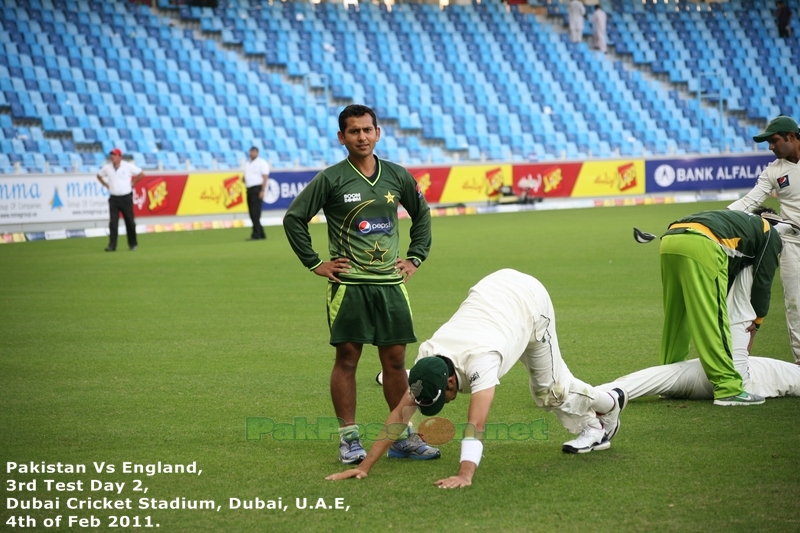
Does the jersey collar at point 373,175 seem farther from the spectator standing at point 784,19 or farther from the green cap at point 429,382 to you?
the spectator standing at point 784,19

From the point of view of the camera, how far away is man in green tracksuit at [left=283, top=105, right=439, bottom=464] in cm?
557

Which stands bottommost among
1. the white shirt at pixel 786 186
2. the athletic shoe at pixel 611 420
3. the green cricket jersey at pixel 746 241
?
the athletic shoe at pixel 611 420

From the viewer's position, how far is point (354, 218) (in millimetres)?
5633

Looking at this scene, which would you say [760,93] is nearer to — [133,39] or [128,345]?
[133,39]

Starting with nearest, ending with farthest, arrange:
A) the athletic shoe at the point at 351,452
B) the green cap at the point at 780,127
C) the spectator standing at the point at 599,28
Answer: the athletic shoe at the point at 351,452
the green cap at the point at 780,127
the spectator standing at the point at 599,28

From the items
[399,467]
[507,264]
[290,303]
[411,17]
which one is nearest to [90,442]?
[399,467]

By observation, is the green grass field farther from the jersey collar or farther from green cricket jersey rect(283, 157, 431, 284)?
the jersey collar

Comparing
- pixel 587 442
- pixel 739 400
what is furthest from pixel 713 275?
pixel 587 442

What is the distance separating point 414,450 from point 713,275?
2391mm

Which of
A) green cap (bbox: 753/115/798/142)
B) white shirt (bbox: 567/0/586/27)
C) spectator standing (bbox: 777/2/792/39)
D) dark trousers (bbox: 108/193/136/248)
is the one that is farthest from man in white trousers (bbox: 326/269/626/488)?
spectator standing (bbox: 777/2/792/39)

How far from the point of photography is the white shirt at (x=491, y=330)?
4860mm

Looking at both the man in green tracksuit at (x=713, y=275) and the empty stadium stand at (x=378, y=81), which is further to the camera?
the empty stadium stand at (x=378, y=81)

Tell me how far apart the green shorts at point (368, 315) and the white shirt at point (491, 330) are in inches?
19.2

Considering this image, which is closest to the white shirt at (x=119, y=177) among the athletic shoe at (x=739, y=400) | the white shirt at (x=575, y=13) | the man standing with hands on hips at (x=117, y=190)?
the man standing with hands on hips at (x=117, y=190)
